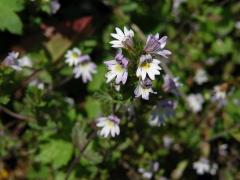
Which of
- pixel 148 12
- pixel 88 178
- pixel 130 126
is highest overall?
pixel 148 12

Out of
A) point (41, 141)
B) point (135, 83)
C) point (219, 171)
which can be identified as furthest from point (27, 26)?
point (219, 171)

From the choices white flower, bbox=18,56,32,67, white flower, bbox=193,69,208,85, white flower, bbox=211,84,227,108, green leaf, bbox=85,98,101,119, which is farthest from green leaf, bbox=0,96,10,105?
white flower, bbox=193,69,208,85

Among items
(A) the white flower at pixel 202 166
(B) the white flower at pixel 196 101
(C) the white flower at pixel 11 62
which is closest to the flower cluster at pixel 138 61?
(C) the white flower at pixel 11 62

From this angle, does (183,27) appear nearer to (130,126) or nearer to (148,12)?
(148,12)

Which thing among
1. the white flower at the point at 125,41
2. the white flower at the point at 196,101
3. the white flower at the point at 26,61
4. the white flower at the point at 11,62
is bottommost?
the white flower at the point at 125,41

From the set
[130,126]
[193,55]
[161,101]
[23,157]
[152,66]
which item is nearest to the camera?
[152,66]

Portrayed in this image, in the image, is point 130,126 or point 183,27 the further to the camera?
point 183,27

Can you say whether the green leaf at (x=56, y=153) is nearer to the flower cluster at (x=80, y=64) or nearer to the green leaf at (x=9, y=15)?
the flower cluster at (x=80, y=64)

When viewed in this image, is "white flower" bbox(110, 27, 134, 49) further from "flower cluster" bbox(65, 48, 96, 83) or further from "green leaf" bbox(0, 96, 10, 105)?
"flower cluster" bbox(65, 48, 96, 83)
